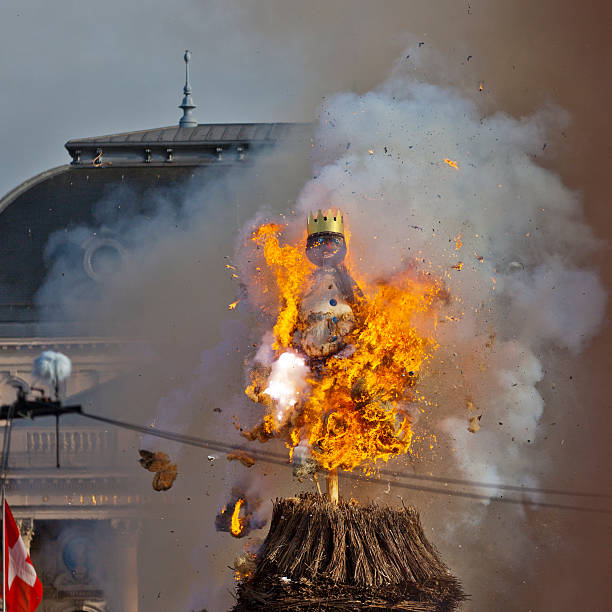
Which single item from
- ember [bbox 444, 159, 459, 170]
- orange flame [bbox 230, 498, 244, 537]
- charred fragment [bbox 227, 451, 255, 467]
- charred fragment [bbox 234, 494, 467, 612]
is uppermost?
ember [bbox 444, 159, 459, 170]

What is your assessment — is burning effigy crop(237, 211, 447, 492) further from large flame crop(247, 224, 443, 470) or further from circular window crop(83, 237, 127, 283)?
circular window crop(83, 237, 127, 283)

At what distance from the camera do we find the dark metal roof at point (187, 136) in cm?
Answer: 2108

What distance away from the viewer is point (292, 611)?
41.0ft

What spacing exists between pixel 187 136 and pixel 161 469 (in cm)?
771

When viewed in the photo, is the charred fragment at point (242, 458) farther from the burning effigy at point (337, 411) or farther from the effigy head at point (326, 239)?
the effigy head at point (326, 239)

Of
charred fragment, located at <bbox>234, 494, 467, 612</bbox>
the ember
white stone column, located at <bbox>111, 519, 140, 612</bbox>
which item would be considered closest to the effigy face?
charred fragment, located at <bbox>234, 494, 467, 612</bbox>

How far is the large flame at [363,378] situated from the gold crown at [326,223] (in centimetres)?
73

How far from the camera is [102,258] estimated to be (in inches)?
801

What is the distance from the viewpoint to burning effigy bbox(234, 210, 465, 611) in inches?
500

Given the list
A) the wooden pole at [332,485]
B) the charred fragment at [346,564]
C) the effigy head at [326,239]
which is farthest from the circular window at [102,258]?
the charred fragment at [346,564]

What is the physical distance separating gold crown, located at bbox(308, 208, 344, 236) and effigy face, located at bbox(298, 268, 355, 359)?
2.20 feet

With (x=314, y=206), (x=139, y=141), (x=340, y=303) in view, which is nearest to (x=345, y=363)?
(x=340, y=303)

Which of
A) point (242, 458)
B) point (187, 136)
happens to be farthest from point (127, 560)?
point (187, 136)

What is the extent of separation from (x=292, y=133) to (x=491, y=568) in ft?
23.5
